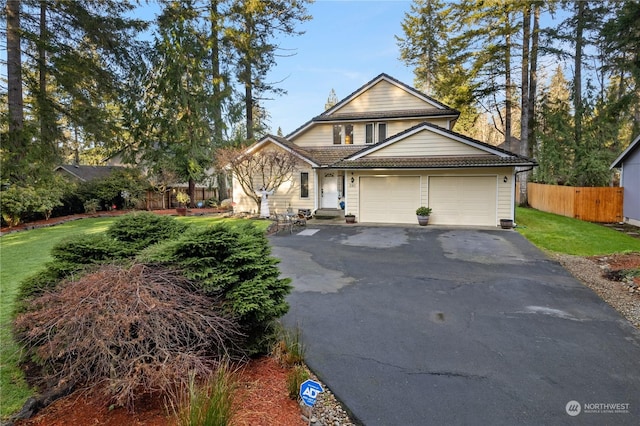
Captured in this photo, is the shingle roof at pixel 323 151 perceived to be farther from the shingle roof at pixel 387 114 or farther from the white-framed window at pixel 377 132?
the shingle roof at pixel 387 114

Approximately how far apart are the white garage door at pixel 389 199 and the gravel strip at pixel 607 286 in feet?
24.8

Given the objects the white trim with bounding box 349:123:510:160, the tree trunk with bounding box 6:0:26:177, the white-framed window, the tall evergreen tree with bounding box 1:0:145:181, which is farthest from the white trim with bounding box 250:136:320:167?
the tree trunk with bounding box 6:0:26:177

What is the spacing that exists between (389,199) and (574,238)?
7647 millimetres

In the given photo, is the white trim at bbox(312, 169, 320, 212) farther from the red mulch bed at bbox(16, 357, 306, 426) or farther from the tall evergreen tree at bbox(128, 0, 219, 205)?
the red mulch bed at bbox(16, 357, 306, 426)

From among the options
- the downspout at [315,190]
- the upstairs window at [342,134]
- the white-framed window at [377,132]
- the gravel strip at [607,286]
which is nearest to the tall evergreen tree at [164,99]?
the gravel strip at [607,286]

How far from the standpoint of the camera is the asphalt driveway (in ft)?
11.0

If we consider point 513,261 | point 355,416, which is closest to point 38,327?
point 355,416

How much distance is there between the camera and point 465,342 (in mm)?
4699

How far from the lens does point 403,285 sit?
7352 millimetres

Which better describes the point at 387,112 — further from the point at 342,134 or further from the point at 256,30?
the point at 256,30

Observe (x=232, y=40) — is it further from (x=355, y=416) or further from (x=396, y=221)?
(x=355, y=416)

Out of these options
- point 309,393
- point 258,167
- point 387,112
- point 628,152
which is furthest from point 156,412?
point 628,152

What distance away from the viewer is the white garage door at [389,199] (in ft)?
54.7

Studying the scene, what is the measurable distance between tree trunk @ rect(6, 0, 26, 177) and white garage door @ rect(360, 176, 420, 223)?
13.2m
